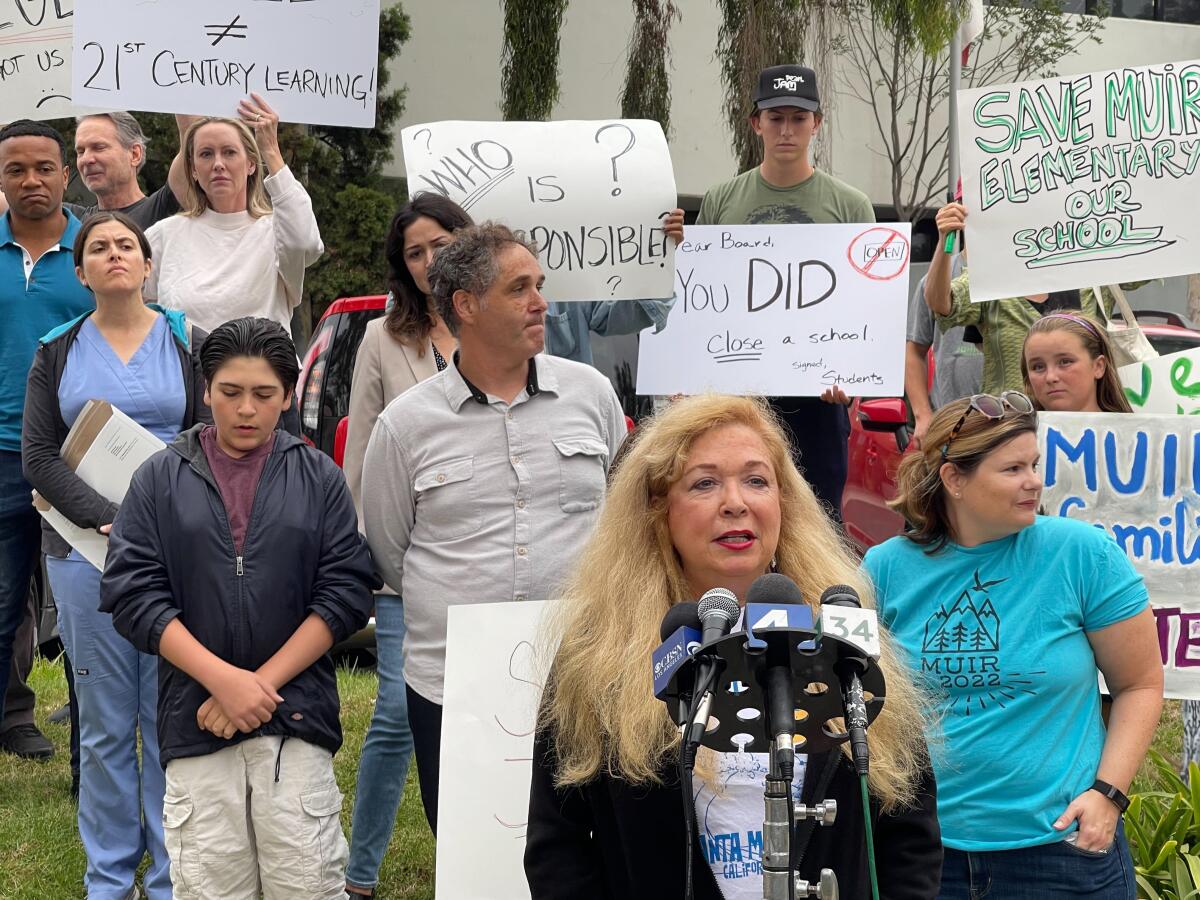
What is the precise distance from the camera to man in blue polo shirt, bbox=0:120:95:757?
5641mm

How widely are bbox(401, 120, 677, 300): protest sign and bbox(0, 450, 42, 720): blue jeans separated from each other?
71.8 inches

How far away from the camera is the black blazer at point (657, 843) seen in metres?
2.59

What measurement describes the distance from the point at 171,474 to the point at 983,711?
2213 mm

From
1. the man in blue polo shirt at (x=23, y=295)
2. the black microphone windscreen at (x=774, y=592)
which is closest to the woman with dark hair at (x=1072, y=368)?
the black microphone windscreen at (x=774, y=592)

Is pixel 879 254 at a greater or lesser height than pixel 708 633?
greater

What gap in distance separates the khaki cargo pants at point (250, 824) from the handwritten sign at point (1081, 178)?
9.63ft

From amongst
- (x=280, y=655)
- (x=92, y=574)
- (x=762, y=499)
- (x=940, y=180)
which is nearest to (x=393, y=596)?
(x=280, y=655)

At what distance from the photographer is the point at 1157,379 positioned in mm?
5242

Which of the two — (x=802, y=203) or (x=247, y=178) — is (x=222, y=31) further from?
(x=802, y=203)

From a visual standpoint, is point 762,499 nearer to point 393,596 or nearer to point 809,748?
point 809,748

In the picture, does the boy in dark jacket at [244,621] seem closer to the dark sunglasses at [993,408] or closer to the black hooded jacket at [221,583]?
the black hooded jacket at [221,583]

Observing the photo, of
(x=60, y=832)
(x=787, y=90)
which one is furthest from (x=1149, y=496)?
(x=60, y=832)

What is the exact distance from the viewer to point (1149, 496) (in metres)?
4.89

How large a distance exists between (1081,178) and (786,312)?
3.82 ft
